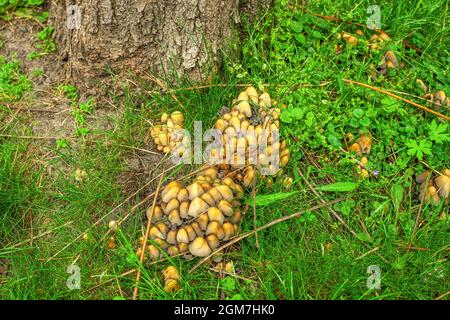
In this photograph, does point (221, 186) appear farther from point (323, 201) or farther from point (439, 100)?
point (439, 100)

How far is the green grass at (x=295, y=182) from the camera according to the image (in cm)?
302

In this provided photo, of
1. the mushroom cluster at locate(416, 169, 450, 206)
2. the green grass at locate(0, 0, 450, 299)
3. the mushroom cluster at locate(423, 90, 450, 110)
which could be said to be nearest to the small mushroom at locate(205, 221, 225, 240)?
the green grass at locate(0, 0, 450, 299)

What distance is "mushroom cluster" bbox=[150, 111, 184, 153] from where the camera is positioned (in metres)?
3.41

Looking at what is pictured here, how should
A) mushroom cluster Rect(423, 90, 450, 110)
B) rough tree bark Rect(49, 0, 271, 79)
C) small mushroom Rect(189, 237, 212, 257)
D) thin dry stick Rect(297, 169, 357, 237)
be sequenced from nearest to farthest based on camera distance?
small mushroom Rect(189, 237, 212, 257)
thin dry stick Rect(297, 169, 357, 237)
rough tree bark Rect(49, 0, 271, 79)
mushroom cluster Rect(423, 90, 450, 110)

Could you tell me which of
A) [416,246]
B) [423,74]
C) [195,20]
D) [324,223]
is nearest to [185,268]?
[324,223]

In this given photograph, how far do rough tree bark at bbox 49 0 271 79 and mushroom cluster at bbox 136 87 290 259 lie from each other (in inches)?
18.3

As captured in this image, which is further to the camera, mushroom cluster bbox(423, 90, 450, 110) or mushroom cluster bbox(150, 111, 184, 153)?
mushroom cluster bbox(423, 90, 450, 110)

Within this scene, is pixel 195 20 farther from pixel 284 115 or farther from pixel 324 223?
pixel 324 223

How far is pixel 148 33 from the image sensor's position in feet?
11.2

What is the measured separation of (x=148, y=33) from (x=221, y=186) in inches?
46.4

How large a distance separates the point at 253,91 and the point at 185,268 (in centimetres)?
126

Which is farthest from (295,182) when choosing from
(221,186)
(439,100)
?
(439,100)

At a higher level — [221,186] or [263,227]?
[221,186]

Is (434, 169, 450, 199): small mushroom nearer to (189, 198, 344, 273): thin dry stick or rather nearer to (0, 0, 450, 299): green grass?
(0, 0, 450, 299): green grass
